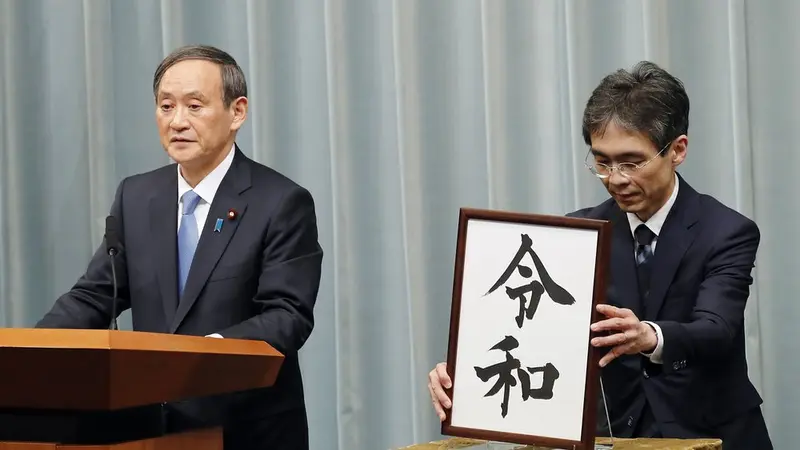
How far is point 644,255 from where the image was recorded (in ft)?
7.24

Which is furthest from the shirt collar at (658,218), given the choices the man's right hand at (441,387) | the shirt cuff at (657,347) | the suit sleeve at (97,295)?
the suit sleeve at (97,295)

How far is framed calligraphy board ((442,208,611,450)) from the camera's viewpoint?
1681 millimetres

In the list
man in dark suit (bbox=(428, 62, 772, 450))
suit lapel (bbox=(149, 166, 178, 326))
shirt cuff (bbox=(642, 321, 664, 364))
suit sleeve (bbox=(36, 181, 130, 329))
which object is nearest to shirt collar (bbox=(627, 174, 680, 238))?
man in dark suit (bbox=(428, 62, 772, 450))

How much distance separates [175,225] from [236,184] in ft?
0.45

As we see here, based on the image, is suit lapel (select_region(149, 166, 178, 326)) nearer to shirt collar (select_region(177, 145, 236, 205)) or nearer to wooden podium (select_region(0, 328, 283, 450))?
shirt collar (select_region(177, 145, 236, 205))

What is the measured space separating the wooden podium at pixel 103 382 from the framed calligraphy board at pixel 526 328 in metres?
0.34

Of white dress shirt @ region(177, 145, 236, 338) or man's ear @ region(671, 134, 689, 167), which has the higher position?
man's ear @ region(671, 134, 689, 167)

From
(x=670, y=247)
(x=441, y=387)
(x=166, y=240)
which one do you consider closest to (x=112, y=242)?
(x=166, y=240)

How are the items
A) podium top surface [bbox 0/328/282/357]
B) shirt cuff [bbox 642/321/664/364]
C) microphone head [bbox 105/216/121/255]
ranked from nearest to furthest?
podium top surface [bbox 0/328/282/357] → shirt cuff [bbox 642/321/664/364] → microphone head [bbox 105/216/121/255]

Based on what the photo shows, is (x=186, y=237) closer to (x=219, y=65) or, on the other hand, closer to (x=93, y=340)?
(x=219, y=65)

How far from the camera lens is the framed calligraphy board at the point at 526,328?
5.51 feet

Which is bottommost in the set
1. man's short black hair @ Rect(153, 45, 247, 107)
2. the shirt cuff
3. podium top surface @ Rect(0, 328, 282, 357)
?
the shirt cuff

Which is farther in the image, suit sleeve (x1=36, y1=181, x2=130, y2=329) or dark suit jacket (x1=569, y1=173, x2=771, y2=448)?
suit sleeve (x1=36, y1=181, x2=130, y2=329)

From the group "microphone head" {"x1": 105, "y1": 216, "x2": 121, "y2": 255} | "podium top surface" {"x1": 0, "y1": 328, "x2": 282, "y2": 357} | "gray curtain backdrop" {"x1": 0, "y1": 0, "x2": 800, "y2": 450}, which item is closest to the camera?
"podium top surface" {"x1": 0, "y1": 328, "x2": 282, "y2": 357}
